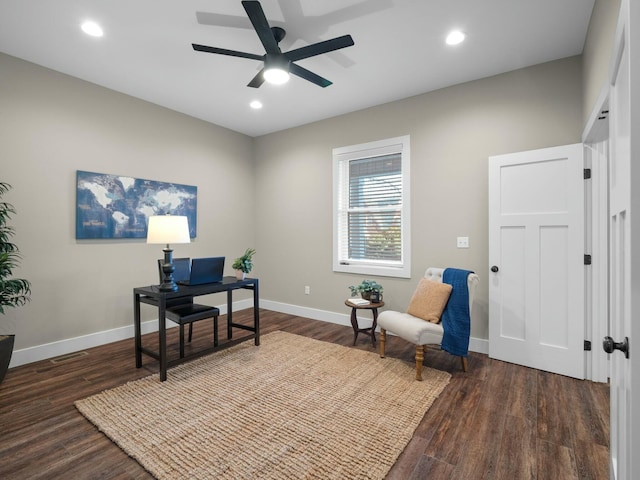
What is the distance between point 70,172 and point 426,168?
3.86m

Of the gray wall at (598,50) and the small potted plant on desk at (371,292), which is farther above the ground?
the gray wall at (598,50)

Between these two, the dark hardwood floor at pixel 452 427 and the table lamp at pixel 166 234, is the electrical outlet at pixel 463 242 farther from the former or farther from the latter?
the table lamp at pixel 166 234

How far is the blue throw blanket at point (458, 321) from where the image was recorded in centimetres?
281

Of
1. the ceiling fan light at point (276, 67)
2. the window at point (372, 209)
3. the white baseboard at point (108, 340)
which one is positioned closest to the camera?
the ceiling fan light at point (276, 67)

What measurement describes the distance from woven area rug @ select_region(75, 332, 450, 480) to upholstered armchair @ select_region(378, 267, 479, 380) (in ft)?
0.94

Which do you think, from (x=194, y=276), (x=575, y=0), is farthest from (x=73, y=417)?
(x=575, y=0)

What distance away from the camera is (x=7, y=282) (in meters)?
2.65

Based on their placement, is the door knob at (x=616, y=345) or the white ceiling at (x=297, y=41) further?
the white ceiling at (x=297, y=41)

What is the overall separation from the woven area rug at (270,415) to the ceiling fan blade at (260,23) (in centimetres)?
260

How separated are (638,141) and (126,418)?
2.89m

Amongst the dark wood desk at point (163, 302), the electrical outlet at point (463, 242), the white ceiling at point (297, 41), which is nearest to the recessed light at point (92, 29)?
the white ceiling at point (297, 41)

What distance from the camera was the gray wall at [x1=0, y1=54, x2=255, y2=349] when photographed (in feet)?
9.97

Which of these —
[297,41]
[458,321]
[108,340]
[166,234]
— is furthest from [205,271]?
[458,321]

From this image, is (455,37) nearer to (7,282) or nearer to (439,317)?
(439,317)
